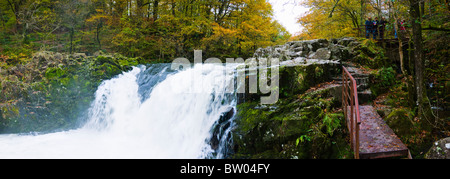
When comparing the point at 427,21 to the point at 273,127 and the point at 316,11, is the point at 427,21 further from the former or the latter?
the point at 316,11

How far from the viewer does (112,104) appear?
984 cm

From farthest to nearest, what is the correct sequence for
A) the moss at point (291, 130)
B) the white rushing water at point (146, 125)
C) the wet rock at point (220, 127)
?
the white rushing water at point (146, 125) < the wet rock at point (220, 127) < the moss at point (291, 130)

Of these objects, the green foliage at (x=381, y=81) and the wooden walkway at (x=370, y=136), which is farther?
the green foliage at (x=381, y=81)

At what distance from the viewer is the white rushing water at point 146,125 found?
22.0 feet

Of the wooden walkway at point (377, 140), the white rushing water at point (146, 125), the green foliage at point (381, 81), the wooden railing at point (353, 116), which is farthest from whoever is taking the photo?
the white rushing water at point (146, 125)

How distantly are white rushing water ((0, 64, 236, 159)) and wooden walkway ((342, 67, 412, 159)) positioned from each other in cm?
328

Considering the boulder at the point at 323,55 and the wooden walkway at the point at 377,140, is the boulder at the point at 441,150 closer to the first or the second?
the wooden walkway at the point at 377,140

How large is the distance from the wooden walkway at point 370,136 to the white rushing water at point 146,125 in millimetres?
3279

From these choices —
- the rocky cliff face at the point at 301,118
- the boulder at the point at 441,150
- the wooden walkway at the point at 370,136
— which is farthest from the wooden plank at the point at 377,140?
the boulder at the point at 441,150

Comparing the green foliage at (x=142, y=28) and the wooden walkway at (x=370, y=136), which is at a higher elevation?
the green foliage at (x=142, y=28)

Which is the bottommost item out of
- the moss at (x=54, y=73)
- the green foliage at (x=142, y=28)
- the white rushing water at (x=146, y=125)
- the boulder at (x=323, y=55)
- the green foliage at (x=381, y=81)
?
the white rushing water at (x=146, y=125)

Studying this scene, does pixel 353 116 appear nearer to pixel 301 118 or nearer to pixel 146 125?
pixel 301 118
